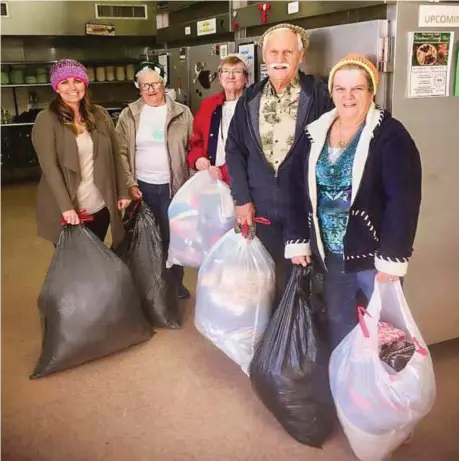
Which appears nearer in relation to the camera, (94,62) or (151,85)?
(151,85)

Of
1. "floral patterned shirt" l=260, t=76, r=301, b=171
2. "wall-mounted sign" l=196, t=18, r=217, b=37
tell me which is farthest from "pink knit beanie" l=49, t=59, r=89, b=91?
"wall-mounted sign" l=196, t=18, r=217, b=37

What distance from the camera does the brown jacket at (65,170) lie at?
2.34 m

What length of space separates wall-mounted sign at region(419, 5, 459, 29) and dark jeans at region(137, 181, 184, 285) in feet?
4.56

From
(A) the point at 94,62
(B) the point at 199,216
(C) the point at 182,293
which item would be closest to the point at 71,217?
(B) the point at 199,216

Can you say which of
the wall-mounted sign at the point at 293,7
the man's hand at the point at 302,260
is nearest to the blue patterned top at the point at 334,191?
the man's hand at the point at 302,260

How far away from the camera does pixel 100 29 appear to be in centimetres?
614

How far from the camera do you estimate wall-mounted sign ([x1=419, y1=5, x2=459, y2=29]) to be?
2.06m

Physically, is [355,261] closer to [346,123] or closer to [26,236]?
[346,123]

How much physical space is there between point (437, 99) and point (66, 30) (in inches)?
193

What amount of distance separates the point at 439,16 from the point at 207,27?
2.26m

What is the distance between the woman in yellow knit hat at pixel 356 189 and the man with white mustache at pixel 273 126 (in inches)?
9.4

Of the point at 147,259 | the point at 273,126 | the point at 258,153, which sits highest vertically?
the point at 273,126

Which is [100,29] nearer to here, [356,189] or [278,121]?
[278,121]

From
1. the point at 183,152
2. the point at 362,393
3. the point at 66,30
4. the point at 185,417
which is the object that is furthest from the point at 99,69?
the point at 362,393
